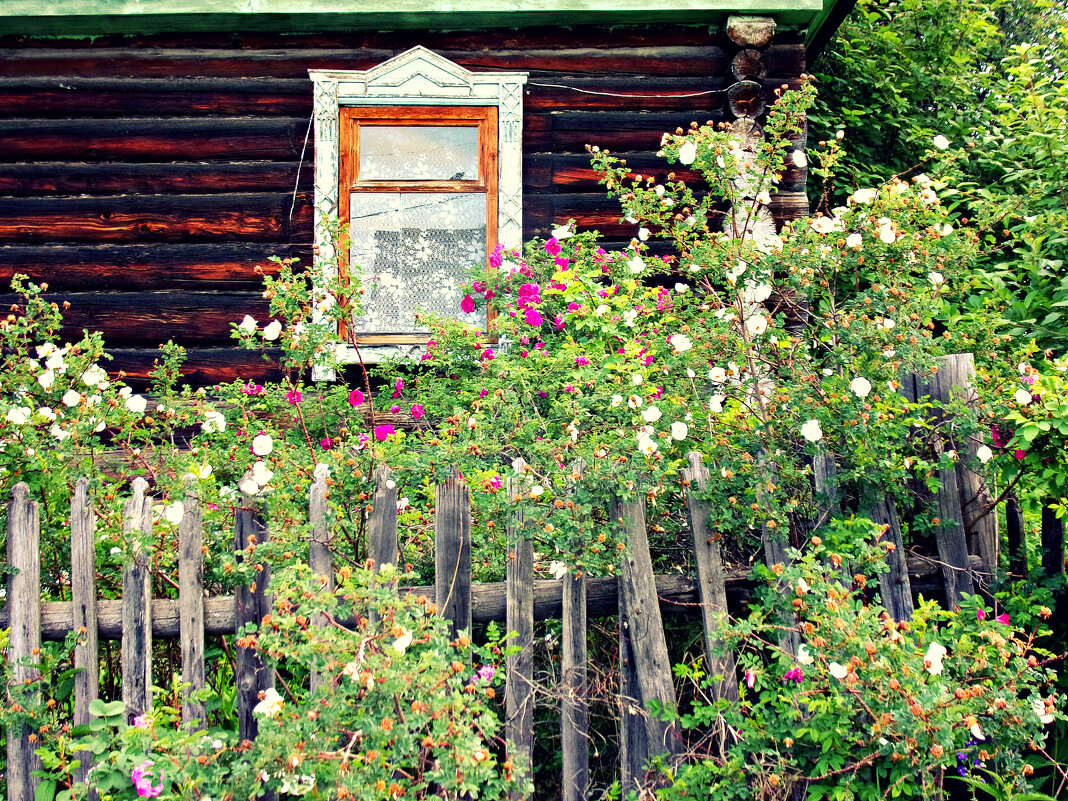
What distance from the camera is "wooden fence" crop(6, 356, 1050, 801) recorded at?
196 centimetres

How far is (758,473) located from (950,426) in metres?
0.59

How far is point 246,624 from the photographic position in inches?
75.6

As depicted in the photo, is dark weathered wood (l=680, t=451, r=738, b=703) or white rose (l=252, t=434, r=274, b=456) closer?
dark weathered wood (l=680, t=451, r=738, b=703)

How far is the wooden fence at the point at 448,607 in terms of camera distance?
77.3 inches

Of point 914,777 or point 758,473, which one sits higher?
point 758,473

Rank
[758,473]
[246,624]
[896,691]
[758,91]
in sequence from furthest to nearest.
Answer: [758,91] < [758,473] < [246,624] < [896,691]

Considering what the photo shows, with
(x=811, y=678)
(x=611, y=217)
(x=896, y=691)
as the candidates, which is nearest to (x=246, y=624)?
(x=811, y=678)

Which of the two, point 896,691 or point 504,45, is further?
point 504,45

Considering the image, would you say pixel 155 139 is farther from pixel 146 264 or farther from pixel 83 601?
pixel 83 601

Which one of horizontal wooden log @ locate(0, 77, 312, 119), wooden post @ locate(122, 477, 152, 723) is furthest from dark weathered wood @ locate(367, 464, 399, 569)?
horizontal wooden log @ locate(0, 77, 312, 119)

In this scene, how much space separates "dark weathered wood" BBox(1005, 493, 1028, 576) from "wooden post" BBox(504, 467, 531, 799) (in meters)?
1.38

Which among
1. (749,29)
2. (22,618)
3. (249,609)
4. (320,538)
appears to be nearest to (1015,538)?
(320,538)

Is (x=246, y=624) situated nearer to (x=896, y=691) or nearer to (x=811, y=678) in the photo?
(x=811, y=678)

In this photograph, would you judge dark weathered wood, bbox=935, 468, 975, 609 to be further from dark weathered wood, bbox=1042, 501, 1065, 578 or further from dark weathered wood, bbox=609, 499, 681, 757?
dark weathered wood, bbox=609, 499, 681, 757
